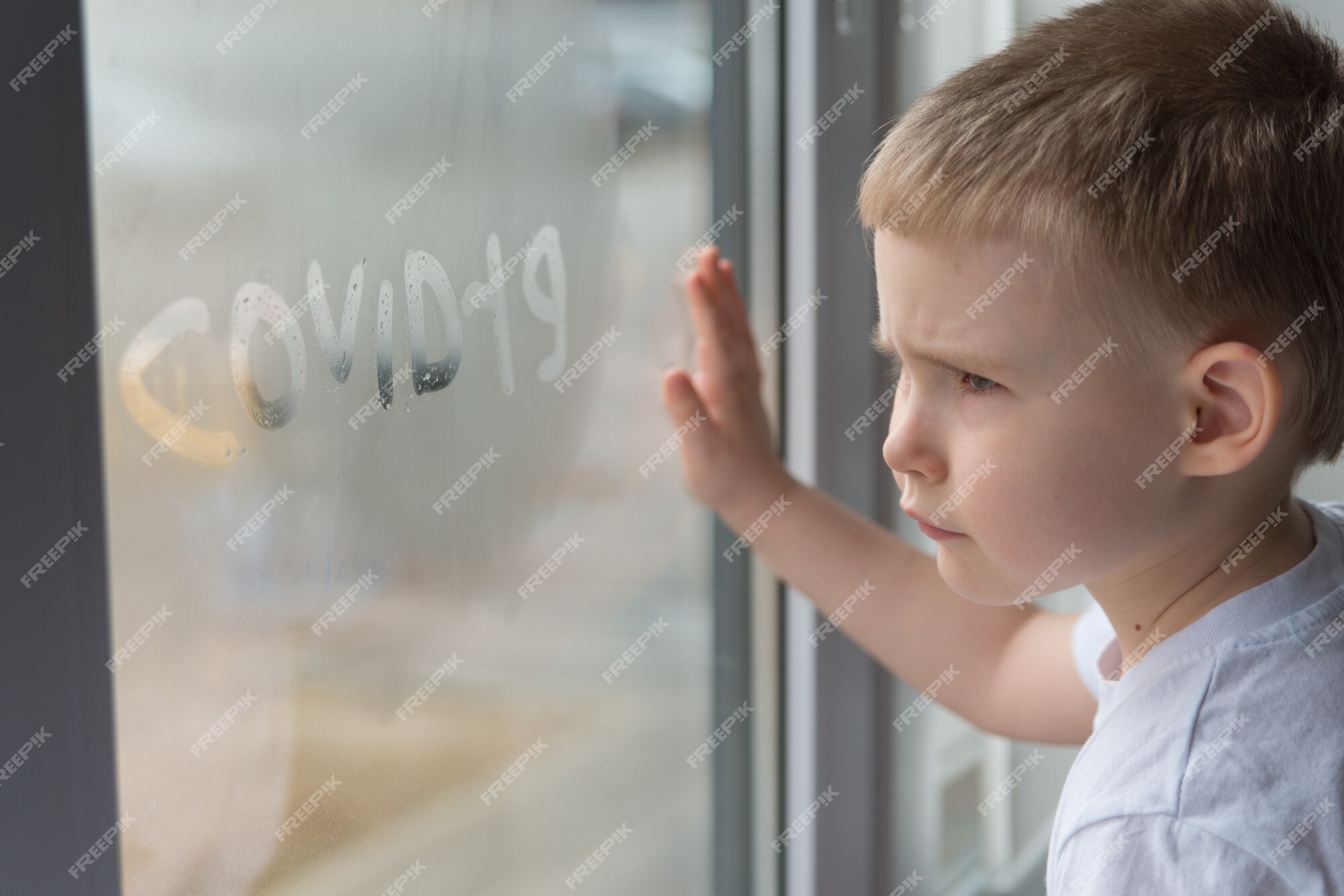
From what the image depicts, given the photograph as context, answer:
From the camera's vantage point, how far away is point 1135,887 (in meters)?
0.53

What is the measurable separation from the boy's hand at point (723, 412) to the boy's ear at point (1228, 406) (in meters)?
0.34

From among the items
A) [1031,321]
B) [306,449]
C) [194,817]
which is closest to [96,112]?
[306,449]

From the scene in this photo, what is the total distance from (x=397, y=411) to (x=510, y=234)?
5.9 inches

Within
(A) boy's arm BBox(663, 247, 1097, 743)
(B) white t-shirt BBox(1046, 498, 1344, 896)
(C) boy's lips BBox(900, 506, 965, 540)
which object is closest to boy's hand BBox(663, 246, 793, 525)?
(A) boy's arm BBox(663, 247, 1097, 743)

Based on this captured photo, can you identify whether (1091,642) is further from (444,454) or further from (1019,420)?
(444,454)

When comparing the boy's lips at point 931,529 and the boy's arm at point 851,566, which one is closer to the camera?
the boy's lips at point 931,529

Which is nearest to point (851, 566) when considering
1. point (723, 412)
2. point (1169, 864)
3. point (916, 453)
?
point (723, 412)

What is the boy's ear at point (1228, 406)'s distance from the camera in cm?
55

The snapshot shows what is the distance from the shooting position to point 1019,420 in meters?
0.59

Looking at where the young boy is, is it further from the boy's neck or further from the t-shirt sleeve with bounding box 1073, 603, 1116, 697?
the t-shirt sleeve with bounding box 1073, 603, 1116, 697

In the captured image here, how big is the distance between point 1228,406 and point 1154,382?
38 millimetres

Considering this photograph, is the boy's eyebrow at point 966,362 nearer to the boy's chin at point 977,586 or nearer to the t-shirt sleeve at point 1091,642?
the boy's chin at point 977,586

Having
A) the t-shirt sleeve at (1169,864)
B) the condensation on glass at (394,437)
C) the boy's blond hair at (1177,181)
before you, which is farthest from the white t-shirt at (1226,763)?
the condensation on glass at (394,437)

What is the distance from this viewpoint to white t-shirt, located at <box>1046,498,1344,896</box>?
1.73 feet
